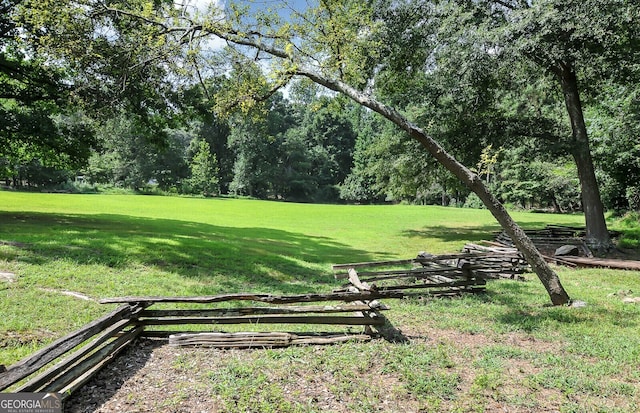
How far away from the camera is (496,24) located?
12.5m

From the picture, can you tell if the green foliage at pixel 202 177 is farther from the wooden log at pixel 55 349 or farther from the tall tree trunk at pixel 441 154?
the wooden log at pixel 55 349

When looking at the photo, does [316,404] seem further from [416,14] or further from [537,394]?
[416,14]

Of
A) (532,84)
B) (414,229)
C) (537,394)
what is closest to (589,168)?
(532,84)

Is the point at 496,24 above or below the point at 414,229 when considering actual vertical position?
above

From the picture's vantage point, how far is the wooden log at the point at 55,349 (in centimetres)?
334

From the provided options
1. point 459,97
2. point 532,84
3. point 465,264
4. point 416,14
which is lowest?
point 465,264

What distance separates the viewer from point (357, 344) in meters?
5.69

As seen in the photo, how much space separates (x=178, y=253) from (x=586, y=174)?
14879 millimetres

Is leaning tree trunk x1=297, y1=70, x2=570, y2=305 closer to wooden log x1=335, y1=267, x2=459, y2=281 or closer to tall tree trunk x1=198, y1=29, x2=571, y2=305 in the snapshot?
tall tree trunk x1=198, y1=29, x2=571, y2=305

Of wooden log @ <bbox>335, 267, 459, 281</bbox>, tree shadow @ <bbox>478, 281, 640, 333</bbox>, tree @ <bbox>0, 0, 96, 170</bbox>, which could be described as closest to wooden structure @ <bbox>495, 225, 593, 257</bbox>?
wooden log @ <bbox>335, 267, 459, 281</bbox>

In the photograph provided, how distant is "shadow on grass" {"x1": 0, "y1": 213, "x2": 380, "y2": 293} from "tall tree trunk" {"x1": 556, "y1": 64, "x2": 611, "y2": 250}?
8.63 meters

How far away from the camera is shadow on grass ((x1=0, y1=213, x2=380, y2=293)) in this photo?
10281 mm

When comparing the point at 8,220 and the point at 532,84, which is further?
the point at 532,84

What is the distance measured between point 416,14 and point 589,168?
28.3 ft
